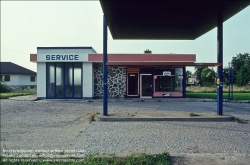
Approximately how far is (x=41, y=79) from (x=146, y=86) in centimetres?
917

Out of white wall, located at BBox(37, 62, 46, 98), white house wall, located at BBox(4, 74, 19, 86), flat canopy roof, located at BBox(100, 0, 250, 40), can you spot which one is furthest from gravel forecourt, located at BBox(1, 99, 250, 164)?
white house wall, located at BBox(4, 74, 19, 86)

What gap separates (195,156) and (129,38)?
629 cm

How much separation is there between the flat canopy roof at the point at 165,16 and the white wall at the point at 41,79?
12.5m

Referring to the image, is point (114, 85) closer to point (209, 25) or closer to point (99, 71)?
point (99, 71)

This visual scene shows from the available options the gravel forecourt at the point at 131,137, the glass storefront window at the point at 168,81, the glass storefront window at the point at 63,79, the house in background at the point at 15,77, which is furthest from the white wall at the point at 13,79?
the gravel forecourt at the point at 131,137

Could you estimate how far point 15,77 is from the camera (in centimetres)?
4188

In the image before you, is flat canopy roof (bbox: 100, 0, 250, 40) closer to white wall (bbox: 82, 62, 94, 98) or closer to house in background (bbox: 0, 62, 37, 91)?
white wall (bbox: 82, 62, 94, 98)

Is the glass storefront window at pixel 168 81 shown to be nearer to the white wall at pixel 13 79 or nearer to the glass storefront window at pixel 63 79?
the glass storefront window at pixel 63 79

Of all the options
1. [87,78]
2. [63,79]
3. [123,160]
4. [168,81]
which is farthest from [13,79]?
[123,160]

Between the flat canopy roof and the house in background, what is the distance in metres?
36.1

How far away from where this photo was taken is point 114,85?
21.1 metres

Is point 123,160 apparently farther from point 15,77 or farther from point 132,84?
point 15,77

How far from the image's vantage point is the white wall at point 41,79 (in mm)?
20250

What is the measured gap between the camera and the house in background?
4092cm
